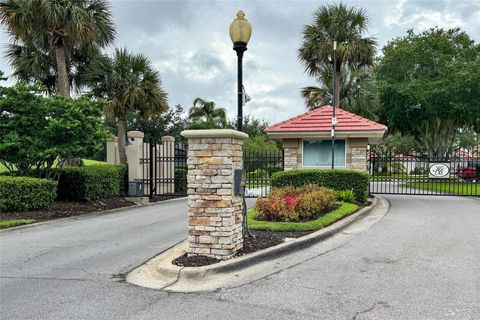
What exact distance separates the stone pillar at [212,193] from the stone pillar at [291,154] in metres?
8.62

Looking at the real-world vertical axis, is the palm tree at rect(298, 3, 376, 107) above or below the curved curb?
above

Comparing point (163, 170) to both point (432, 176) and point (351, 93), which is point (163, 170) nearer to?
point (432, 176)

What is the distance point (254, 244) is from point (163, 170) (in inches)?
462

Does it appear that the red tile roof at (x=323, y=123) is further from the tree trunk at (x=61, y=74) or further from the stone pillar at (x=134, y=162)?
the tree trunk at (x=61, y=74)

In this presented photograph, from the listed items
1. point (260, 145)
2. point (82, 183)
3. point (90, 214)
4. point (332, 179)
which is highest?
point (260, 145)

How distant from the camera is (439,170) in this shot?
16547mm

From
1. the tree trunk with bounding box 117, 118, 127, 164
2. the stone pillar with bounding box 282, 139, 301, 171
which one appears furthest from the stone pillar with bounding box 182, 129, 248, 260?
the tree trunk with bounding box 117, 118, 127, 164

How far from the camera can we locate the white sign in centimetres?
1639

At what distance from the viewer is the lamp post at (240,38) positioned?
690 centimetres

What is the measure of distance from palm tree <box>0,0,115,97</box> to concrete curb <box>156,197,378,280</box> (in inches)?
405

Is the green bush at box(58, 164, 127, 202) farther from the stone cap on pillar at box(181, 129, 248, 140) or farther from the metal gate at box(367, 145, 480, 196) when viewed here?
the metal gate at box(367, 145, 480, 196)

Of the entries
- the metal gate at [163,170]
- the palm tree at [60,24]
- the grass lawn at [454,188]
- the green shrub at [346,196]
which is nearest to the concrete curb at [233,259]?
the green shrub at [346,196]

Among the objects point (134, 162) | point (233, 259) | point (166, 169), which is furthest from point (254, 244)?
point (166, 169)

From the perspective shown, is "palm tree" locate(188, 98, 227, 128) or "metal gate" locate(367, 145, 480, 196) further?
"palm tree" locate(188, 98, 227, 128)
